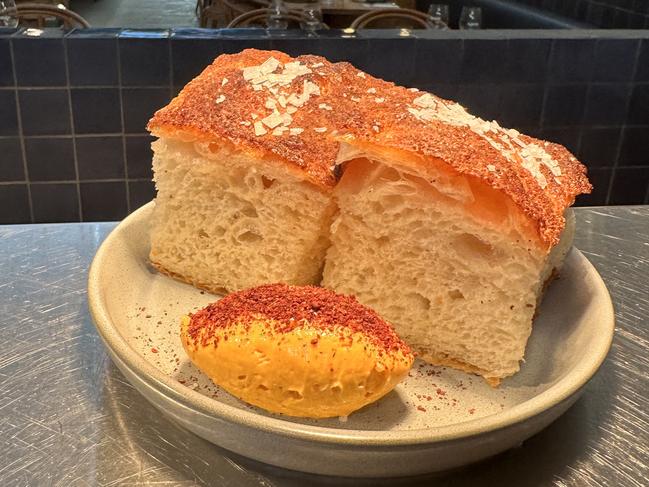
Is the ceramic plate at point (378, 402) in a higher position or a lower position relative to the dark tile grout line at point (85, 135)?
higher

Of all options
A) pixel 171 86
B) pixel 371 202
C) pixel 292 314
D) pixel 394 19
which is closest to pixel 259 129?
pixel 371 202

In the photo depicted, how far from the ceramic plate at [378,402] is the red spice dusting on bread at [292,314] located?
2.9 inches

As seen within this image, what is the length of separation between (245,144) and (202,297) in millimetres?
238

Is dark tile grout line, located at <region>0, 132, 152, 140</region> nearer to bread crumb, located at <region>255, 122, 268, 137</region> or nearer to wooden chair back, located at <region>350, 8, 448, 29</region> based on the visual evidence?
wooden chair back, located at <region>350, 8, 448, 29</region>

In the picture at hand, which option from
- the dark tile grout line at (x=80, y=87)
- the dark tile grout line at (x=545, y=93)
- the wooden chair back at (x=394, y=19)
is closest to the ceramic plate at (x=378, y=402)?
the dark tile grout line at (x=80, y=87)

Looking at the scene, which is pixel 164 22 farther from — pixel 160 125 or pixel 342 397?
pixel 342 397

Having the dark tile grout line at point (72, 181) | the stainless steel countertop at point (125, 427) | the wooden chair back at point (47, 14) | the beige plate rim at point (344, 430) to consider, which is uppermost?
the wooden chair back at point (47, 14)

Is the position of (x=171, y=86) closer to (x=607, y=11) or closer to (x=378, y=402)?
(x=378, y=402)

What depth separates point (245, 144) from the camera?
0.93m

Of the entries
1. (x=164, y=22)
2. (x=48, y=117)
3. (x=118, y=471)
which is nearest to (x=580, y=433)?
(x=118, y=471)

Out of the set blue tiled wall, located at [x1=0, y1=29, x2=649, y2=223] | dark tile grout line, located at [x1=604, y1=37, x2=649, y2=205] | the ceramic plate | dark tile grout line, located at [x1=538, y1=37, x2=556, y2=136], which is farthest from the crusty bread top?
dark tile grout line, located at [x1=604, y1=37, x2=649, y2=205]

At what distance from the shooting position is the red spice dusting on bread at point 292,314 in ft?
Answer: 2.37

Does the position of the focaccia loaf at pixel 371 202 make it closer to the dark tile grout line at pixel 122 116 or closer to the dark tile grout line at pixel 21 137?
the dark tile grout line at pixel 122 116

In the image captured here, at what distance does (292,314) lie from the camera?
73 cm
